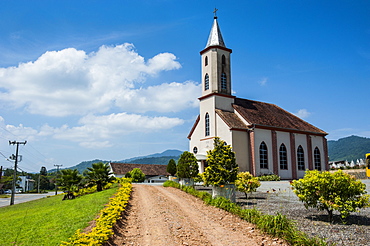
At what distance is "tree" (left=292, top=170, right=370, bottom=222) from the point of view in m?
9.27

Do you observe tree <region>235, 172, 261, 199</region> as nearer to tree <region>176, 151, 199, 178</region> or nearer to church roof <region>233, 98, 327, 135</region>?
tree <region>176, 151, 199, 178</region>

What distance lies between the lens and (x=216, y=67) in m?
34.9

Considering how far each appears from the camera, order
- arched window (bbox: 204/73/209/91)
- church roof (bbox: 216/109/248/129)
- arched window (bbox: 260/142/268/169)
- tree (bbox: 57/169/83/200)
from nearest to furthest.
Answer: tree (bbox: 57/169/83/200)
church roof (bbox: 216/109/248/129)
arched window (bbox: 260/142/268/169)
arched window (bbox: 204/73/209/91)

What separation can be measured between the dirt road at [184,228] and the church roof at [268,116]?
21.5 metres

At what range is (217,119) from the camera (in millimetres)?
33531

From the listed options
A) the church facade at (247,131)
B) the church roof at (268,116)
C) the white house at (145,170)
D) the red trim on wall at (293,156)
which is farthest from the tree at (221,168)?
the white house at (145,170)

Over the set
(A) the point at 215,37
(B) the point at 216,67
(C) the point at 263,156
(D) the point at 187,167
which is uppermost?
(A) the point at 215,37

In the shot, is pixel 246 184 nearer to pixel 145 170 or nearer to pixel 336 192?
pixel 336 192

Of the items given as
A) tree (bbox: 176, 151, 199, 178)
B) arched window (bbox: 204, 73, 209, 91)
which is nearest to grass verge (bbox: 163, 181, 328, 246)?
tree (bbox: 176, 151, 199, 178)

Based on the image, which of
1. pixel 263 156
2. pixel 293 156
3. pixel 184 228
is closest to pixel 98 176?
pixel 184 228

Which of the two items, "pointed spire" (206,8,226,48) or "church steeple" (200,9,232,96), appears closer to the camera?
"church steeple" (200,9,232,96)

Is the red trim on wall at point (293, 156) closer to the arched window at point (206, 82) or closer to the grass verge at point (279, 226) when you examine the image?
the arched window at point (206, 82)

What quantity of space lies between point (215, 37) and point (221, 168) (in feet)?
84.9

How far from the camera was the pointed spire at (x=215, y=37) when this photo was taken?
36219 millimetres
